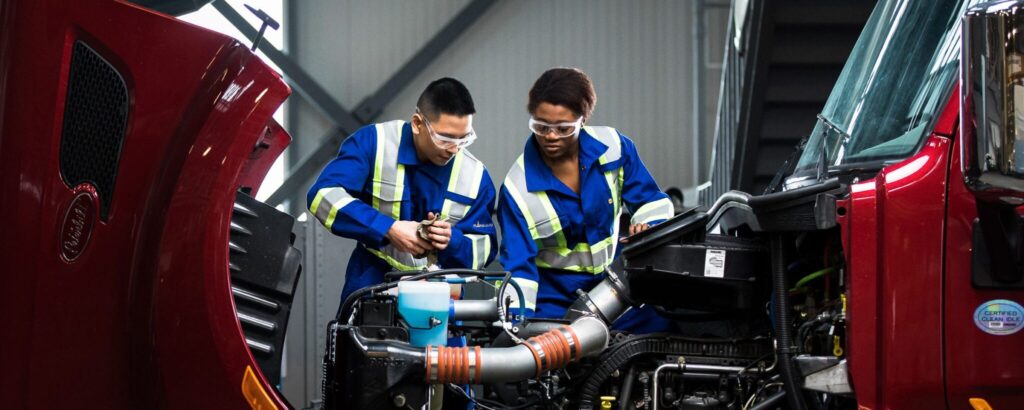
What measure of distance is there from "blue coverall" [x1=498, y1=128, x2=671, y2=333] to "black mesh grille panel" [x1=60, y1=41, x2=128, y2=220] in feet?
4.83

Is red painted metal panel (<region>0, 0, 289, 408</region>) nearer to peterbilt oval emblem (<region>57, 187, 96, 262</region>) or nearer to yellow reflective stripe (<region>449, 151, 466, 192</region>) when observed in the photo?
peterbilt oval emblem (<region>57, 187, 96, 262</region>)

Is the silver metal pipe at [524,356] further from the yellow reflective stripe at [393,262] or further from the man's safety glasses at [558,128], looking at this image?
the yellow reflective stripe at [393,262]

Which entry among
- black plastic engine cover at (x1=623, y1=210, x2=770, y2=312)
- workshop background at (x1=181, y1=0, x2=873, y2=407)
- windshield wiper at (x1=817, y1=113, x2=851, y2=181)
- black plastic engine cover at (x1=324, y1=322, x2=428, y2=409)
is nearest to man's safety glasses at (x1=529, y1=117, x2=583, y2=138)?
black plastic engine cover at (x1=623, y1=210, x2=770, y2=312)

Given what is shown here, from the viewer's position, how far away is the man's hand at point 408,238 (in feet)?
11.2

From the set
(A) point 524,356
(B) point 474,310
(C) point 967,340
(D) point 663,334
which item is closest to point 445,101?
(B) point 474,310

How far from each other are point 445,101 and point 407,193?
0.36 m

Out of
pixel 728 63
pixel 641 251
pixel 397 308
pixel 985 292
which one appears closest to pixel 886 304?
pixel 985 292

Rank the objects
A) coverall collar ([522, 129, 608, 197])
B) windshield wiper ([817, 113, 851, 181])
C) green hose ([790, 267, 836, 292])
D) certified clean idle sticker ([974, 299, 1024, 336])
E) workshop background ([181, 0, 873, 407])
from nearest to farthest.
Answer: certified clean idle sticker ([974, 299, 1024, 336]) → green hose ([790, 267, 836, 292]) → windshield wiper ([817, 113, 851, 181]) → coverall collar ([522, 129, 608, 197]) → workshop background ([181, 0, 873, 407])

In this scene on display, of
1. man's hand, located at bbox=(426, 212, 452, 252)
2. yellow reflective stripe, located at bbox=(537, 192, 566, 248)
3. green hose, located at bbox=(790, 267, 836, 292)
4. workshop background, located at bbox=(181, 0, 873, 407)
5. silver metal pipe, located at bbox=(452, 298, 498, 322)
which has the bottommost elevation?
silver metal pipe, located at bbox=(452, 298, 498, 322)

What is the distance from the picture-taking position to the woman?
3361 millimetres

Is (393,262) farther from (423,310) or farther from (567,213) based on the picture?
(423,310)

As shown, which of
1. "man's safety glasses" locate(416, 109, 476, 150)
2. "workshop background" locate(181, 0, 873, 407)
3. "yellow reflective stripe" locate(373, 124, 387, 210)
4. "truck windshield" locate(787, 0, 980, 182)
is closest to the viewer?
"truck windshield" locate(787, 0, 980, 182)

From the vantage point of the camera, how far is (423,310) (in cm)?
252

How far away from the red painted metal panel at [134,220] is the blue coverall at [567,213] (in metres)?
1.28
